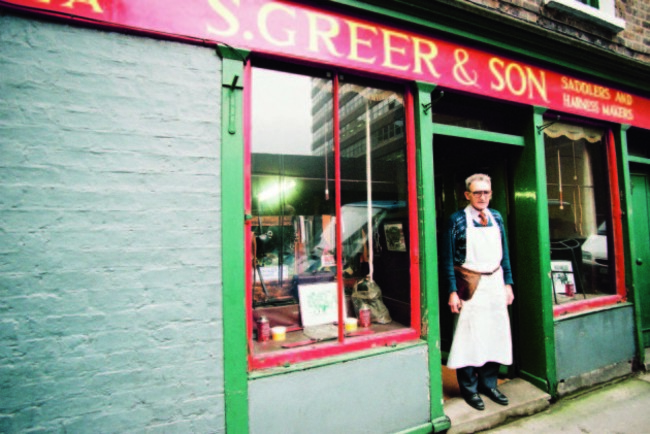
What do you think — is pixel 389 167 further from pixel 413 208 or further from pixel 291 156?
pixel 291 156

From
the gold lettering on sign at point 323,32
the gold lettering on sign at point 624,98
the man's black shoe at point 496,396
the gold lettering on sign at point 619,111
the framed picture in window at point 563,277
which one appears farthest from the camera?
the gold lettering on sign at point 624,98

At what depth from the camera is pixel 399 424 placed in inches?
105

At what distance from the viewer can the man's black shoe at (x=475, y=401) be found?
299 cm

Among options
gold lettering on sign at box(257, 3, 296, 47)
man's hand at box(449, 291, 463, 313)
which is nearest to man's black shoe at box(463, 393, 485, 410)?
man's hand at box(449, 291, 463, 313)

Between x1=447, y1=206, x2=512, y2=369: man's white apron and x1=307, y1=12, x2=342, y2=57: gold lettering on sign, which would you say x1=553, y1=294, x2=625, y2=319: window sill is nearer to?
x1=447, y1=206, x2=512, y2=369: man's white apron

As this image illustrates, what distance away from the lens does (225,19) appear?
2334mm

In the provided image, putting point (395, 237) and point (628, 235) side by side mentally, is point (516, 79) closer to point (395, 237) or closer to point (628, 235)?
point (395, 237)

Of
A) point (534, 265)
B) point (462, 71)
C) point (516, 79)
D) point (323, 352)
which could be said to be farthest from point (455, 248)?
point (516, 79)

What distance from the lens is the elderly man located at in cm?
304

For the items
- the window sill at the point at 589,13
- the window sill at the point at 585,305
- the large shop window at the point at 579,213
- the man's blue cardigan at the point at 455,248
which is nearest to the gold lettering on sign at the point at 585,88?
the large shop window at the point at 579,213

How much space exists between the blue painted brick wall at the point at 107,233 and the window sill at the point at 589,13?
437 centimetres

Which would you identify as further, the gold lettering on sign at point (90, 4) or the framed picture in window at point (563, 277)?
the framed picture in window at point (563, 277)

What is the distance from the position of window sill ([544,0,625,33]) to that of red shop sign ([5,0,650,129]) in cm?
90

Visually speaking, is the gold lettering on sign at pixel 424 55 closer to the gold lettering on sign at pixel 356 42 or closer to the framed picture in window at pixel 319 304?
the gold lettering on sign at pixel 356 42
